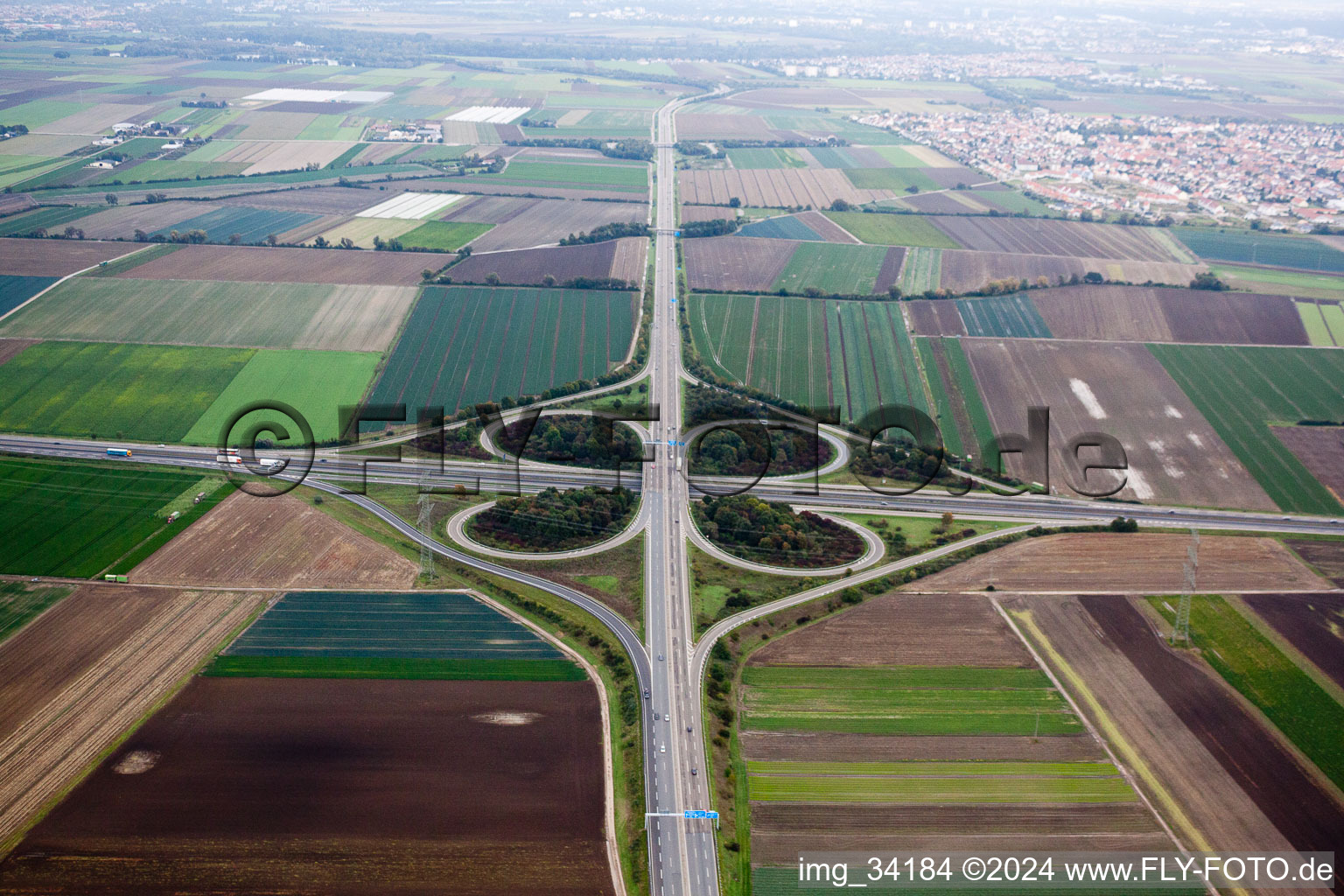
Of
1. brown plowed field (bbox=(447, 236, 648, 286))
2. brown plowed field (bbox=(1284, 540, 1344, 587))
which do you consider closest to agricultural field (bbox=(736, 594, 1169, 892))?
brown plowed field (bbox=(1284, 540, 1344, 587))

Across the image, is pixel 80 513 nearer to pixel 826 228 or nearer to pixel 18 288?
pixel 18 288

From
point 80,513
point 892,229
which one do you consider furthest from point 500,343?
point 892,229

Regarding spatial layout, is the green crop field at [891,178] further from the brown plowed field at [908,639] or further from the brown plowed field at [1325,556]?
the brown plowed field at [908,639]

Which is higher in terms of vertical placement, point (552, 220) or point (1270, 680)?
point (552, 220)

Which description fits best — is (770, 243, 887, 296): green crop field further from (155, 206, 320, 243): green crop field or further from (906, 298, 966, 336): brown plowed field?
(155, 206, 320, 243): green crop field

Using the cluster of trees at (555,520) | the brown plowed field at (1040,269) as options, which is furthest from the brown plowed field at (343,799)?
the brown plowed field at (1040,269)
